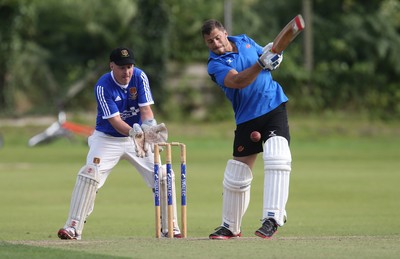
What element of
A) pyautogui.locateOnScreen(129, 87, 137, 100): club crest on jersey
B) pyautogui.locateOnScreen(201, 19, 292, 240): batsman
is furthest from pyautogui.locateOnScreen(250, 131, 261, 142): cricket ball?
pyautogui.locateOnScreen(129, 87, 137, 100): club crest on jersey

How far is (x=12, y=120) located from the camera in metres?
34.0

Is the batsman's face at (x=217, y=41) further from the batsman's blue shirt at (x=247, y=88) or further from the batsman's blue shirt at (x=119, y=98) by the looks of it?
the batsman's blue shirt at (x=119, y=98)

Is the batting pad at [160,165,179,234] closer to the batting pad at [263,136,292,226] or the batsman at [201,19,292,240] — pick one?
the batsman at [201,19,292,240]

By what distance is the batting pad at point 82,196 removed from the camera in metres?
9.52

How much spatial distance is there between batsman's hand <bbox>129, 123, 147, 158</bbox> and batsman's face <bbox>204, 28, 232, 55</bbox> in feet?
3.25

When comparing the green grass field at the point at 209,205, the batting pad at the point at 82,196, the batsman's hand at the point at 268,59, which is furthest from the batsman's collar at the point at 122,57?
the green grass field at the point at 209,205

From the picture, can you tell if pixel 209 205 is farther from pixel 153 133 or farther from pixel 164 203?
A: pixel 153 133

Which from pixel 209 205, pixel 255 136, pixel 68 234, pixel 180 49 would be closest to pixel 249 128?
pixel 255 136

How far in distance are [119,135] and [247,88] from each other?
1.48 metres

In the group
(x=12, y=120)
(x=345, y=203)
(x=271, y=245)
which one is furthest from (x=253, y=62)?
(x=12, y=120)

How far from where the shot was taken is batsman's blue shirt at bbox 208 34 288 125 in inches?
350

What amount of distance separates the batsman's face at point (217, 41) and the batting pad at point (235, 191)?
0.98 metres

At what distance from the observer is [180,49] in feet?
125

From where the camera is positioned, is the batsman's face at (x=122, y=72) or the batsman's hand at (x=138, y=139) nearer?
the batsman's hand at (x=138, y=139)
